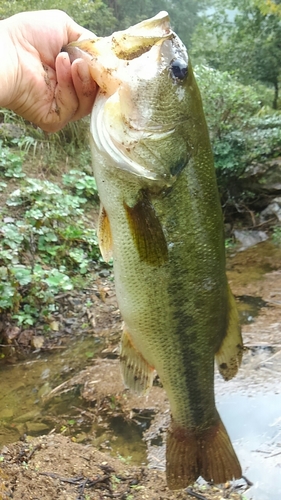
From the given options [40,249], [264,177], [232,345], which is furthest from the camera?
[264,177]

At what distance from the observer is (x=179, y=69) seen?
178 cm

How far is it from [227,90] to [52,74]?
7.49 meters

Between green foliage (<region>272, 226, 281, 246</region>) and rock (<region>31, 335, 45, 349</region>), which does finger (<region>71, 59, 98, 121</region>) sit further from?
green foliage (<region>272, 226, 281, 246</region>)

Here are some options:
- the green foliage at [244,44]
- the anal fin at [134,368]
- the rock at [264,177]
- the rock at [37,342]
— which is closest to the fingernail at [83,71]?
the anal fin at [134,368]

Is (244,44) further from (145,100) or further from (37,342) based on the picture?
(145,100)

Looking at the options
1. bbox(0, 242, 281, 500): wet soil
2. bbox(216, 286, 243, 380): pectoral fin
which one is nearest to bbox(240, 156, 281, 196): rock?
bbox(0, 242, 281, 500): wet soil

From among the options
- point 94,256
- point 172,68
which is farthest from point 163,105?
point 94,256

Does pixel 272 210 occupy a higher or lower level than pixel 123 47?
lower

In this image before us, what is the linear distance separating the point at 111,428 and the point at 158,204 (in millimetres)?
2362

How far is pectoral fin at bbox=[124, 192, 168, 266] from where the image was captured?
1.78m

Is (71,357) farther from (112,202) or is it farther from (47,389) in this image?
(112,202)

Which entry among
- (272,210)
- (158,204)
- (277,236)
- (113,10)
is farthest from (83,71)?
(113,10)

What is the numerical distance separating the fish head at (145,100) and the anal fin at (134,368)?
73cm

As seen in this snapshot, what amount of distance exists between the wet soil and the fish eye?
237cm
